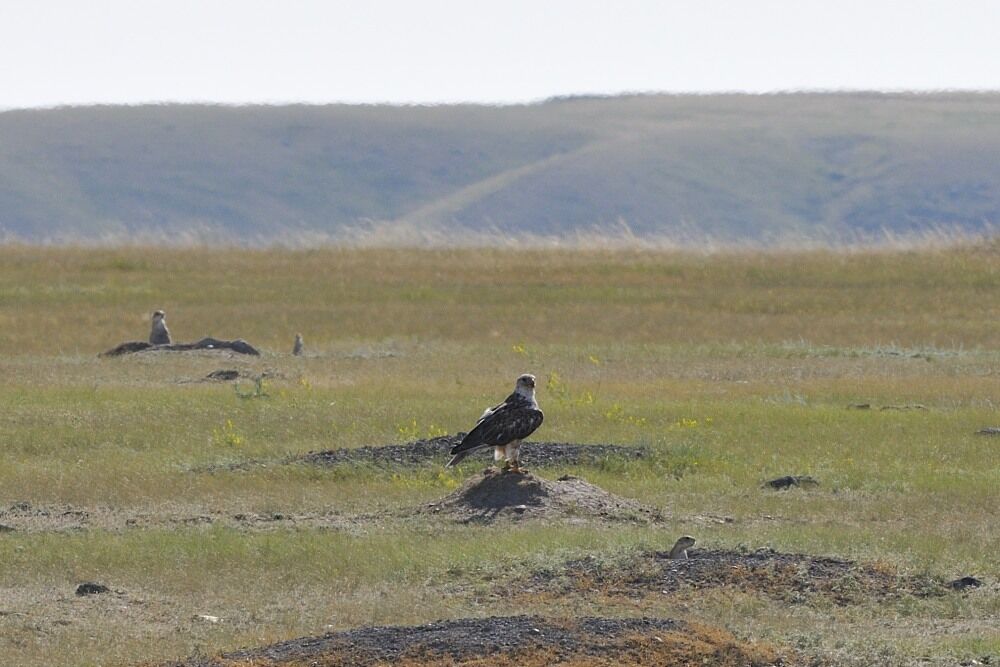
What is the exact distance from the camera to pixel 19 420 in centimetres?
1919

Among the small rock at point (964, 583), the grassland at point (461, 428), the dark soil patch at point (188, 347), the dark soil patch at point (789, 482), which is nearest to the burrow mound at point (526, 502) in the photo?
the grassland at point (461, 428)

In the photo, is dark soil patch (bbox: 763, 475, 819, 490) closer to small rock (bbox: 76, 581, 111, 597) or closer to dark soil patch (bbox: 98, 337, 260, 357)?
small rock (bbox: 76, 581, 111, 597)

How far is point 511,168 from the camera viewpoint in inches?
4294

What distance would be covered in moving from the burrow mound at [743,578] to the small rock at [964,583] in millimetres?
49

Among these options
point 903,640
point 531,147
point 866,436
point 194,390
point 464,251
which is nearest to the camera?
point 903,640

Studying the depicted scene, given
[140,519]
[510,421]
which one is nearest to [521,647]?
[510,421]

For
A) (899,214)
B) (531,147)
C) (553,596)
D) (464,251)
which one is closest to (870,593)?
(553,596)

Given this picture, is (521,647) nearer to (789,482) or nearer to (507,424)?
(507,424)

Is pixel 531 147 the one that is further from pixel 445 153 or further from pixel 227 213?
pixel 227 213

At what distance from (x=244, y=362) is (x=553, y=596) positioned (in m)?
15.8

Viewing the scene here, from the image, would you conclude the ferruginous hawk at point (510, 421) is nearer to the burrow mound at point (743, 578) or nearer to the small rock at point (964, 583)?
the burrow mound at point (743, 578)

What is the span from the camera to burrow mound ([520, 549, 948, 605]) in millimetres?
10594

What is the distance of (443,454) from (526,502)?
9.66 feet

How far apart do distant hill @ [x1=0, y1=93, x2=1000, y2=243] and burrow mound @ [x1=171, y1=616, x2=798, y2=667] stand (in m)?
76.4
